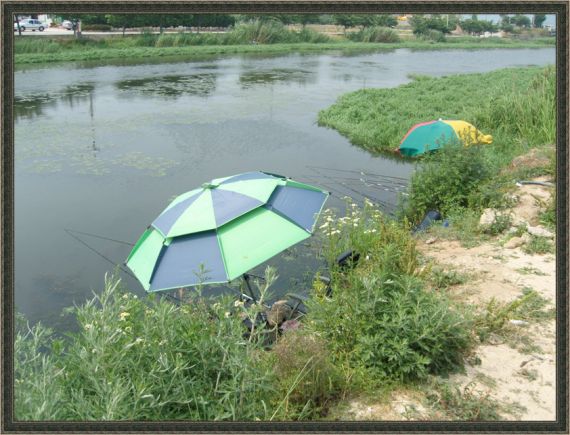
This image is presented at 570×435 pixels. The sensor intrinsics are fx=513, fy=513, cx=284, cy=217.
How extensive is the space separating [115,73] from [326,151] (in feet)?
47.4

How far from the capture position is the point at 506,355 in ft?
10.6

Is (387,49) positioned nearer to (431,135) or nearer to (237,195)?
(431,135)

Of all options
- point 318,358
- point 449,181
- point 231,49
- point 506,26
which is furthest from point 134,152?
point 506,26

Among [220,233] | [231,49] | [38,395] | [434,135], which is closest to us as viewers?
[38,395]

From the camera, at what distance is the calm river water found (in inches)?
245

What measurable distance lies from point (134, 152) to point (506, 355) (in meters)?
9.26

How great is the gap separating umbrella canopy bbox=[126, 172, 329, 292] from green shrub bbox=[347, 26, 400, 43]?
131 feet

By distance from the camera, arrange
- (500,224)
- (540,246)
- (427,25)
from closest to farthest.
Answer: (540,246), (500,224), (427,25)

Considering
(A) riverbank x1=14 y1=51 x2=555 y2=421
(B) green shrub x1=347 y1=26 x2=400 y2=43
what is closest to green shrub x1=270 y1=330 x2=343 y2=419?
(A) riverbank x1=14 y1=51 x2=555 y2=421

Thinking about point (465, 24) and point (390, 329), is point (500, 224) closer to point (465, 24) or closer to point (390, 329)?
point (390, 329)

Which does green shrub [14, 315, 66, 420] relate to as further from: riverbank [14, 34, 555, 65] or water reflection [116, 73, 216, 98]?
riverbank [14, 34, 555, 65]

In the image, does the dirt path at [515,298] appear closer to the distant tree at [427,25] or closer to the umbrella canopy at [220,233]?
the umbrella canopy at [220,233]

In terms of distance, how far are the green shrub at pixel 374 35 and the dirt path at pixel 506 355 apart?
4007 cm

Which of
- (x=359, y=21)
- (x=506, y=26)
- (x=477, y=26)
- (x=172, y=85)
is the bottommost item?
(x=172, y=85)
